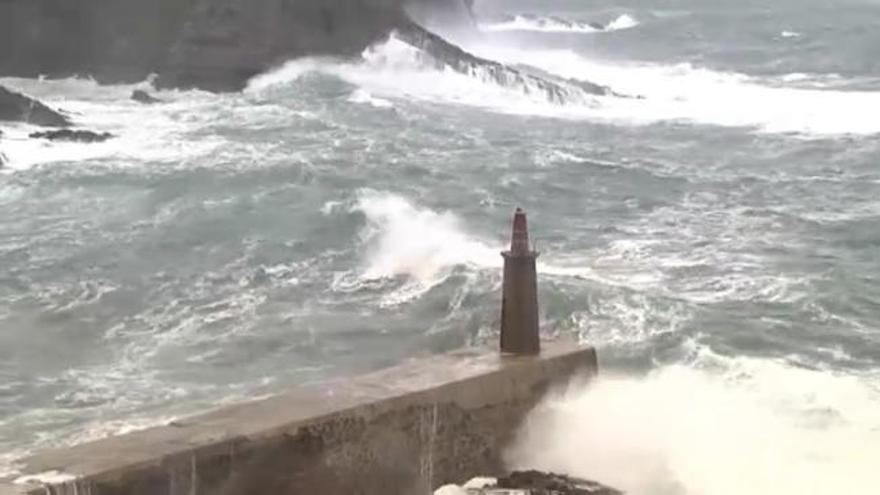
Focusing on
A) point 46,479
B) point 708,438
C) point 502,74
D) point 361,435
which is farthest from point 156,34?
point 46,479

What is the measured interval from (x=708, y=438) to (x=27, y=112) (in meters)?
21.4

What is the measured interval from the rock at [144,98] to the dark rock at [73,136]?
5.84m

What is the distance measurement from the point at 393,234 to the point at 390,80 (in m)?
19.0

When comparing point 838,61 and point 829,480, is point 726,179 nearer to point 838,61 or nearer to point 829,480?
point 829,480

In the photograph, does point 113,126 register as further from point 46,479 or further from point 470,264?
point 46,479

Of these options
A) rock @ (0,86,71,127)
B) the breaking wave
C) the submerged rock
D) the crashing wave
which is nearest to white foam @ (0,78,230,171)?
rock @ (0,86,71,127)

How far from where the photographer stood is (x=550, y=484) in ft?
30.3

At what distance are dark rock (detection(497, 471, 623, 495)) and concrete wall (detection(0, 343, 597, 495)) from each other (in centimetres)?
22

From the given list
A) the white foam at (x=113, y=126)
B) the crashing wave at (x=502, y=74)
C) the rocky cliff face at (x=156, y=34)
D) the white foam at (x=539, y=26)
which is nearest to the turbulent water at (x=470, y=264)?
the white foam at (x=113, y=126)

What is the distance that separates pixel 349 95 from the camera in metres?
33.0

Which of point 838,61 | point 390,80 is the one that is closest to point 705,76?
point 838,61

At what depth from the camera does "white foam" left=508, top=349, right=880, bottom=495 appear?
9.64m

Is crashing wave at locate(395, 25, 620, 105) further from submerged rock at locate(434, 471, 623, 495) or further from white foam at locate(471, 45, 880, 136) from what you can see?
submerged rock at locate(434, 471, 623, 495)

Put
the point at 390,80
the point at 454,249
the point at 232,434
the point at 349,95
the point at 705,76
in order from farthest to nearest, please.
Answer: the point at 705,76 < the point at 390,80 < the point at 349,95 < the point at 454,249 < the point at 232,434
